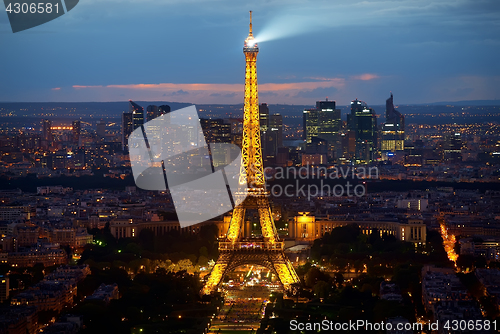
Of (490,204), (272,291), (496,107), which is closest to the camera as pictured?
(272,291)

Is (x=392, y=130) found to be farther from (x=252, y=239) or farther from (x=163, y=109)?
(x=252, y=239)

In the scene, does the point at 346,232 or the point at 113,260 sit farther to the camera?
the point at 346,232

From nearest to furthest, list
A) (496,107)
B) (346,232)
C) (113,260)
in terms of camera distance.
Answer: (113,260)
(346,232)
(496,107)

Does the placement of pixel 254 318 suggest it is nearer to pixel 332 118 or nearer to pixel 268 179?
pixel 268 179

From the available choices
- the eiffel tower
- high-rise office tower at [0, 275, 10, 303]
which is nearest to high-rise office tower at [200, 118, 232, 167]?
the eiffel tower

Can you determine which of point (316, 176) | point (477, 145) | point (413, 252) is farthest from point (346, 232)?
point (477, 145)
